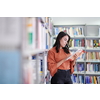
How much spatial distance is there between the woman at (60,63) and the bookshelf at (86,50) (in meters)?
1.04

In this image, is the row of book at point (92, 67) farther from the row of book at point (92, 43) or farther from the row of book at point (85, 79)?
the row of book at point (92, 43)

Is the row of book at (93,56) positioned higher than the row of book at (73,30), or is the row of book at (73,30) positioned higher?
the row of book at (73,30)

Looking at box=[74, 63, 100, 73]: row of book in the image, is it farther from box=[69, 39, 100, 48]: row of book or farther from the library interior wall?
the library interior wall

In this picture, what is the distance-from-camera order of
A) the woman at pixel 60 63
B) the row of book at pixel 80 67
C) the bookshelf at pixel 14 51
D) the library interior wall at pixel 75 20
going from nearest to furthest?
1. the bookshelf at pixel 14 51
2. the woman at pixel 60 63
3. the library interior wall at pixel 75 20
4. the row of book at pixel 80 67

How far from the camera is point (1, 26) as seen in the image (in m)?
0.85

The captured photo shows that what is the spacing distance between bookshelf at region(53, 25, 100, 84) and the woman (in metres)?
1.04

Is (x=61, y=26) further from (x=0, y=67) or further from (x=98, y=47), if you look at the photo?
(x=0, y=67)

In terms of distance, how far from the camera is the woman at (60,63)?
138 centimetres

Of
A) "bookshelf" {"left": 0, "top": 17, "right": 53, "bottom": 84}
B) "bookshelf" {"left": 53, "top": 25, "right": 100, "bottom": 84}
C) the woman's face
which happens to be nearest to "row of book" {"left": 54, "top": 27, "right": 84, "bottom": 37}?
"bookshelf" {"left": 53, "top": 25, "right": 100, "bottom": 84}

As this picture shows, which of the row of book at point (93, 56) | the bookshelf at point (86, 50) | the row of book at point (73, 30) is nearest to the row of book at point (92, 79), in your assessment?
the bookshelf at point (86, 50)

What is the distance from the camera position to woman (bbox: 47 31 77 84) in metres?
1.38

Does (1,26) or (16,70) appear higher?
(1,26)

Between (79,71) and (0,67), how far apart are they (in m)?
1.99
